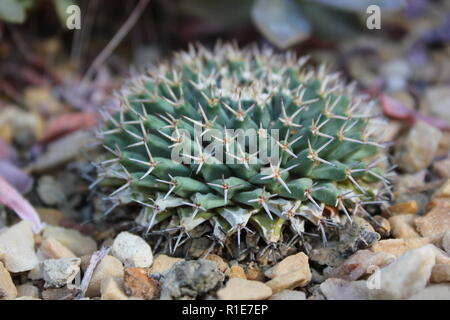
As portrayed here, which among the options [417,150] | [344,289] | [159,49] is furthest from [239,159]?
[159,49]

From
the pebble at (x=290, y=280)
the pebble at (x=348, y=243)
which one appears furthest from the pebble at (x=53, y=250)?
the pebble at (x=348, y=243)

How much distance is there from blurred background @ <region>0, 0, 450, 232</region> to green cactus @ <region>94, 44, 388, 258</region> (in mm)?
899

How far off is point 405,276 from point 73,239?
168cm

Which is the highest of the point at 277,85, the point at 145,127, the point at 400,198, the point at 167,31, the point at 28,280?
the point at 167,31

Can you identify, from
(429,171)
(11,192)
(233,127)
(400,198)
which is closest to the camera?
(233,127)

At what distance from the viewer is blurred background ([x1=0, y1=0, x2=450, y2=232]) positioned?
380 centimetres

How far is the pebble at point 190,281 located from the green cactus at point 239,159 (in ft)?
0.69

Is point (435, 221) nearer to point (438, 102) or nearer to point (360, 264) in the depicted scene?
point (360, 264)

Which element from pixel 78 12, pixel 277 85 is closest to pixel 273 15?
pixel 277 85

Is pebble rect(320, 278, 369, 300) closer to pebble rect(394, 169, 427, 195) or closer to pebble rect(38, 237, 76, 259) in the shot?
pebble rect(394, 169, 427, 195)

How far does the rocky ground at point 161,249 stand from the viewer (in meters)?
2.30

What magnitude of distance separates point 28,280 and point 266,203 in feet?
4.08
